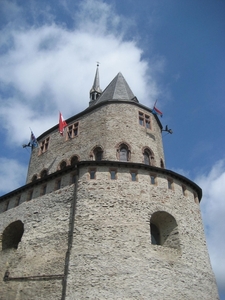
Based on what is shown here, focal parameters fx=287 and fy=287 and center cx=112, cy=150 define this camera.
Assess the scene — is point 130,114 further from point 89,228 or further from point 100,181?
point 89,228

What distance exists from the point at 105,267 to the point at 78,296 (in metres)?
1.87

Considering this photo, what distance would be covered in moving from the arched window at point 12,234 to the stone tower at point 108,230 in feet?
0.23

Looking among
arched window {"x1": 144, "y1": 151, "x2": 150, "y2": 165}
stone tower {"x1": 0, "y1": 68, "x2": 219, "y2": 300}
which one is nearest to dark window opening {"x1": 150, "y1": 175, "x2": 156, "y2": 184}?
stone tower {"x1": 0, "y1": 68, "x2": 219, "y2": 300}

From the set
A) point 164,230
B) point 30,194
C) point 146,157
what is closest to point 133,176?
point 164,230

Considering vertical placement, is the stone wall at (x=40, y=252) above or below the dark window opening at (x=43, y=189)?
below

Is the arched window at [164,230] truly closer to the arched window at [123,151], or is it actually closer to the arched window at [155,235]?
the arched window at [155,235]

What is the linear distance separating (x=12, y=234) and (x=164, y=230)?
431 inches

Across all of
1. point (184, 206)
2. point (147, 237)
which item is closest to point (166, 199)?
point (184, 206)

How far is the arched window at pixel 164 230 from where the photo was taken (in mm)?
17438

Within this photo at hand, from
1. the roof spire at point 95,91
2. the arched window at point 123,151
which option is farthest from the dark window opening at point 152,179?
the roof spire at point 95,91

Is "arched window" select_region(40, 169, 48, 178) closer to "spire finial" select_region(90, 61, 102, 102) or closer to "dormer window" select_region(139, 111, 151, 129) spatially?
"dormer window" select_region(139, 111, 151, 129)

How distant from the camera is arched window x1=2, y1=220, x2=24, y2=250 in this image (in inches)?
798

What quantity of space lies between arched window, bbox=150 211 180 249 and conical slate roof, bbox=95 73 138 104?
1124 cm

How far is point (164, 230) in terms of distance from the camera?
59.7ft
